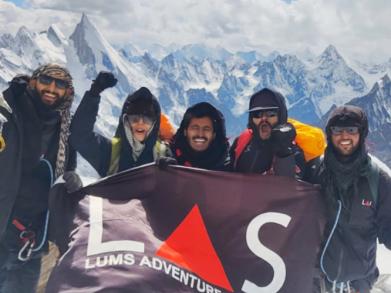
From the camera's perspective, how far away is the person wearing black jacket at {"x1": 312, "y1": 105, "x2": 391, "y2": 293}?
685 cm

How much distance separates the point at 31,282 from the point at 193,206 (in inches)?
108

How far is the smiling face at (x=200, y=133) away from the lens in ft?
25.3

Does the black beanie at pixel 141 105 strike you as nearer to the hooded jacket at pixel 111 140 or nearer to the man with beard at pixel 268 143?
the hooded jacket at pixel 111 140

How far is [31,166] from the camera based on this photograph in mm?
7062

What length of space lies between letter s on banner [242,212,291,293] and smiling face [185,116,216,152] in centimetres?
155

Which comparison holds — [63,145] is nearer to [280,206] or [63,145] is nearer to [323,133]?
[280,206]

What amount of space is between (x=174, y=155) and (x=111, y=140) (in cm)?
104

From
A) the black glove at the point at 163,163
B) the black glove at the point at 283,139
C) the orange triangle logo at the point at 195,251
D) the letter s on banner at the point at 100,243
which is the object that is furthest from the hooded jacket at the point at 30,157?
the black glove at the point at 283,139

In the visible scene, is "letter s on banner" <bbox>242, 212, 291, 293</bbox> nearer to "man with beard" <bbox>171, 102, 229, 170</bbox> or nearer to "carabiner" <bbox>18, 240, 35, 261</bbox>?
"man with beard" <bbox>171, 102, 229, 170</bbox>

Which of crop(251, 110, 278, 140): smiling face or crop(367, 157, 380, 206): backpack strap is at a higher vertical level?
crop(251, 110, 278, 140): smiling face

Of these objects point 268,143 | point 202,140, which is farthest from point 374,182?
point 202,140

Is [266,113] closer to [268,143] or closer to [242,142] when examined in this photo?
[242,142]

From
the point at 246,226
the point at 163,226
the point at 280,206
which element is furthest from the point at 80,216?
the point at 280,206

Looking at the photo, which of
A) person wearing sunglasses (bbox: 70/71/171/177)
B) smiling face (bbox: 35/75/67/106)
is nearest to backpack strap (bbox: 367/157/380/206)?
person wearing sunglasses (bbox: 70/71/171/177)
